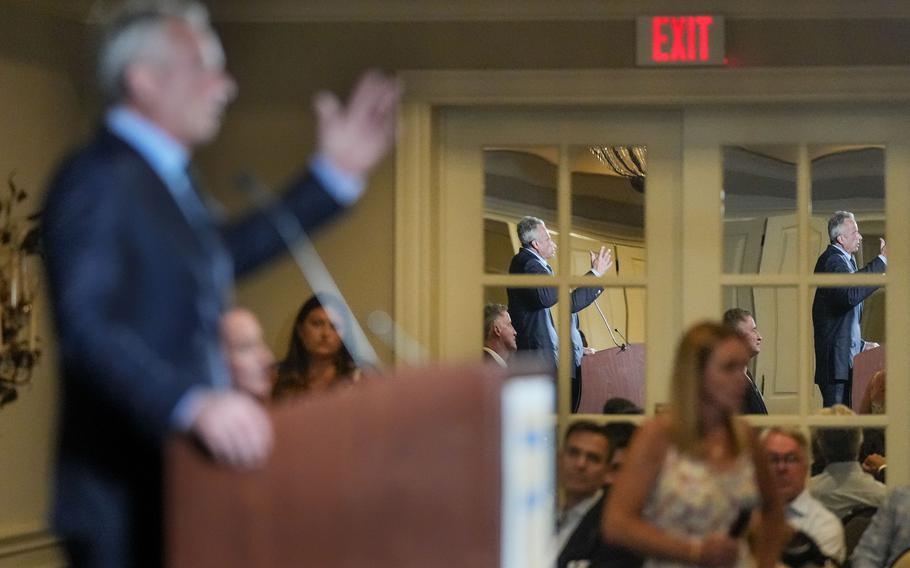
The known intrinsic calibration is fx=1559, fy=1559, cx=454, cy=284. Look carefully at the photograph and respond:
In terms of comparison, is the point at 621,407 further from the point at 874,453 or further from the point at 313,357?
the point at 313,357

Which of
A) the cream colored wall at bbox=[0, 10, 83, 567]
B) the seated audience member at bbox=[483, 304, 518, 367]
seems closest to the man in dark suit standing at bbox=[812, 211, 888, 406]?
the seated audience member at bbox=[483, 304, 518, 367]

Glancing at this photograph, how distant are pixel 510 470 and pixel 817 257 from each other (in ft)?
11.6

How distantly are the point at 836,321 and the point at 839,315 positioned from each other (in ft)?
0.06

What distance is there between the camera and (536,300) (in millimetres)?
4527

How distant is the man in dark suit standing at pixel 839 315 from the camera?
4461 millimetres

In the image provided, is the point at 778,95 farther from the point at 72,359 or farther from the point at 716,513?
the point at 72,359

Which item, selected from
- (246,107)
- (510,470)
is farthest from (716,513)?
(246,107)

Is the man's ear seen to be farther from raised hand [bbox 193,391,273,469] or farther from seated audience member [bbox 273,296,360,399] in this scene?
seated audience member [bbox 273,296,360,399]

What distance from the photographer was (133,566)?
1149 millimetres

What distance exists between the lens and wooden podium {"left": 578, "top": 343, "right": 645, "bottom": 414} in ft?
14.8

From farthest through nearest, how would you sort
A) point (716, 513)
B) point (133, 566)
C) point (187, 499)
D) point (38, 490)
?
point (38, 490), point (716, 513), point (133, 566), point (187, 499)

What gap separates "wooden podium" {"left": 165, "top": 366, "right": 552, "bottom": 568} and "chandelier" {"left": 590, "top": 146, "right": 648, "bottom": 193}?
11.2 feet

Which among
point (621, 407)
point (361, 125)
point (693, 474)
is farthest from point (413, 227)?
point (361, 125)

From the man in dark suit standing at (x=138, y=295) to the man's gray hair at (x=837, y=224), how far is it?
11.4 ft
